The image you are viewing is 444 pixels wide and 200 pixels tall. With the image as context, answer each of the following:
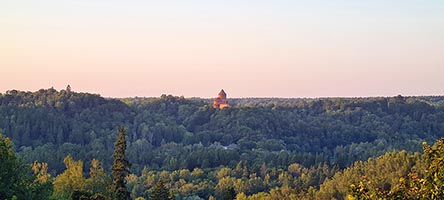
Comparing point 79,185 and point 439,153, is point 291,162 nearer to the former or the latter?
point 79,185

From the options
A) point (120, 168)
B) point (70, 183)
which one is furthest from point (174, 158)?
point (120, 168)

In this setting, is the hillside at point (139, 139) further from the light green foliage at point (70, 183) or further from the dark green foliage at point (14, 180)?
the dark green foliage at point (14, 180)

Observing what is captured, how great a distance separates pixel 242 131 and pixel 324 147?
23607 millimetres

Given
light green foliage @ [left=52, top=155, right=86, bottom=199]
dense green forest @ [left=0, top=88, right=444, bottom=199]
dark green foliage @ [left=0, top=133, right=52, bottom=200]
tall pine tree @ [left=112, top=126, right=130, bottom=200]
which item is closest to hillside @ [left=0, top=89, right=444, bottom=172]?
dense green forest @ [left=0, top=88, right=444, bottom=199]

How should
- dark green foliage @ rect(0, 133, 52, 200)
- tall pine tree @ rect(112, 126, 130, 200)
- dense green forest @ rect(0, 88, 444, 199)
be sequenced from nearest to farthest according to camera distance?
dark green foliage @ rect(0, 133, 52, 200), tall pine tree @ rect(112, 126, 130, 200), dense green forest @ rect(0, 88, 444, 199)

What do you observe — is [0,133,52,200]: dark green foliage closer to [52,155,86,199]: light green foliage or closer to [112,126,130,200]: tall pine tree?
[112,126,130,200]: tall pine tree

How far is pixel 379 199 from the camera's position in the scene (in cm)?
1403

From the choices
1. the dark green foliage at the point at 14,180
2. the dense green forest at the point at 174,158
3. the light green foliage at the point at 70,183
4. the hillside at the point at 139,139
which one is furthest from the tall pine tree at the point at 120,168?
the hillside at the point at 139,139

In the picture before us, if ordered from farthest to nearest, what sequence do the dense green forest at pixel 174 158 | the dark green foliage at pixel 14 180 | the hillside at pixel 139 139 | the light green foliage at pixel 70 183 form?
the hillside at pixel 139 139
the light green foliage at pixel 70 183
the dense green forest at pixel 174 158
the dark green foliage at pixel 14 180

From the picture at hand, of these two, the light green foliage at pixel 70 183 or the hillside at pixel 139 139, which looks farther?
the hillside at pixel 139 139

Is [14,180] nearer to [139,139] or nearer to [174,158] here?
[174,158]

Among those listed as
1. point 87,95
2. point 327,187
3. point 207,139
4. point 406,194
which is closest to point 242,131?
point 207,139

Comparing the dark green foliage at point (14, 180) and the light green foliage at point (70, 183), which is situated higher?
the dark green foliage at point (14, 180)

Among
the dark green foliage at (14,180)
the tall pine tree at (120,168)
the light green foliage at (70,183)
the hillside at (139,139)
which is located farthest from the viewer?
the hillside at (139,139)
